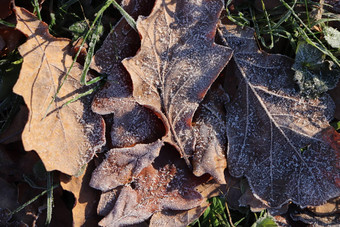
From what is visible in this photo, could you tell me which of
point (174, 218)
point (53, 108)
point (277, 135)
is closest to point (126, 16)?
point (53, 108)

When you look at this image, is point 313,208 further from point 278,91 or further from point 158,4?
point 158,4

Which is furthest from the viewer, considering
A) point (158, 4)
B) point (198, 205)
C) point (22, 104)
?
point (22, 104)

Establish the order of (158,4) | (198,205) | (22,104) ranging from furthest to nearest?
(22,104) → (198,205) → (158,4)

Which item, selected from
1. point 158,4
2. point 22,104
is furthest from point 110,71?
point 22,104

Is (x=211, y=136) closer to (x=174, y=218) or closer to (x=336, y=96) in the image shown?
(x=174, y=218)

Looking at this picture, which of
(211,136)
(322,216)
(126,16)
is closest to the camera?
(126,16)

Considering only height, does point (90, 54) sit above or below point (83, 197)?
above

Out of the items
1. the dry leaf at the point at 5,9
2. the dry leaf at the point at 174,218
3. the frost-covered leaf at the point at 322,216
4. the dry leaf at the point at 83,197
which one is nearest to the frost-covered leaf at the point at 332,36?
the frost-covered leaf at the point at 322,216

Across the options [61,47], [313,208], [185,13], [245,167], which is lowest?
[313,208]
